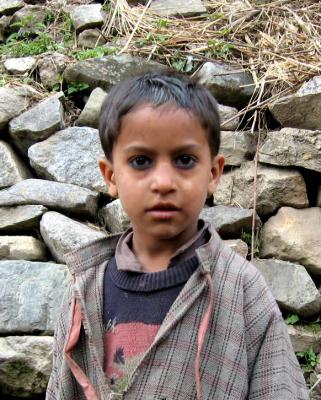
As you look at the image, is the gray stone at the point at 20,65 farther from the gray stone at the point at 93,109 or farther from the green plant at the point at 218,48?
the green plant at the point at 218,48

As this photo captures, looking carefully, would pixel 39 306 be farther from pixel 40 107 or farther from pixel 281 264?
pixel 40 107

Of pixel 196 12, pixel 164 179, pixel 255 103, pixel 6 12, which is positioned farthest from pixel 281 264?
pixel 6 12

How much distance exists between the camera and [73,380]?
1851 millimetres

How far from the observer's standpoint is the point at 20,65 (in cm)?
465

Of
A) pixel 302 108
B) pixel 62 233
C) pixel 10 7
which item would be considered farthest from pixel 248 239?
pixel 10 7

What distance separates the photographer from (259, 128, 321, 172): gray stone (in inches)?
138

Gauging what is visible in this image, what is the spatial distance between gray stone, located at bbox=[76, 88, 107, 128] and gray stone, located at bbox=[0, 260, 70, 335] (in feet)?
3.87

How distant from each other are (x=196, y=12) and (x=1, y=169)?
1.97 m

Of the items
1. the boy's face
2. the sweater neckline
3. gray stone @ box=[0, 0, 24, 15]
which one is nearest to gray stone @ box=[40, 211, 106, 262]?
the sweater neckline

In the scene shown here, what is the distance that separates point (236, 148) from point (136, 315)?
2129 millimetres

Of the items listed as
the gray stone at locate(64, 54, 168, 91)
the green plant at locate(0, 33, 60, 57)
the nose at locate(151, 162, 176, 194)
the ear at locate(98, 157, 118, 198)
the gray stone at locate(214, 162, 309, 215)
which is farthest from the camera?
the green plant at locate(0, 33, 60, 57)

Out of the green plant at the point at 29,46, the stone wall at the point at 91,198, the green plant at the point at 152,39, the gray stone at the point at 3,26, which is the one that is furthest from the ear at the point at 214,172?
the gray stone at the point at 3,26

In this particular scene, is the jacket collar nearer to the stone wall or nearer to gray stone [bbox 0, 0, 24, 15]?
the stone wall

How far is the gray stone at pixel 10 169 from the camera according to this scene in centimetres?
394
